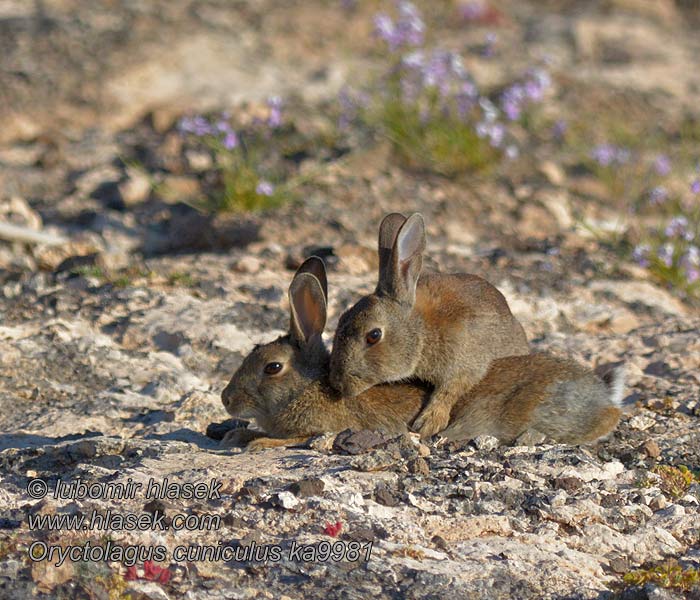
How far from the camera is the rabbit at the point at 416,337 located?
5527mm

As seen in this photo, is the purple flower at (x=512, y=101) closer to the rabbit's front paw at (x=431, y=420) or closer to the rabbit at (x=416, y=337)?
the rabbit at (x=416, y=337)

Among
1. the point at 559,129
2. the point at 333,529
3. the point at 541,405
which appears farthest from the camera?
the point at 559,129

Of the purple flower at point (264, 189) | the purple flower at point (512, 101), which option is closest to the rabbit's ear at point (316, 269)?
the purple flower at point (264, 189)

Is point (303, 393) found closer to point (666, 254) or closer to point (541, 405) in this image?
point (541, 405)

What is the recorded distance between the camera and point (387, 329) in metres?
5.59

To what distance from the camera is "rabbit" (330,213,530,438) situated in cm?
553

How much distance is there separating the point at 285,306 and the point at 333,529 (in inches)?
126

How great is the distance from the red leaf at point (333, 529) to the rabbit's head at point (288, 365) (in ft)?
4.57

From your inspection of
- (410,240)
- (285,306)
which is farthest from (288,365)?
(285,306)


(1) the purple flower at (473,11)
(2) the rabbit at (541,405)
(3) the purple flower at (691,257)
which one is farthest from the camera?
(1) the purple flower at (473,11)

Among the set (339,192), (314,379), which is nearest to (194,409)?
(314,379)

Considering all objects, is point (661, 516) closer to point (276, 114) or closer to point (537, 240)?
point (537, 240)

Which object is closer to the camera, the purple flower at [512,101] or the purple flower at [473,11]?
the purple flower at [512,101]

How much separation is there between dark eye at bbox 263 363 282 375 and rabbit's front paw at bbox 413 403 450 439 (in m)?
0.79
